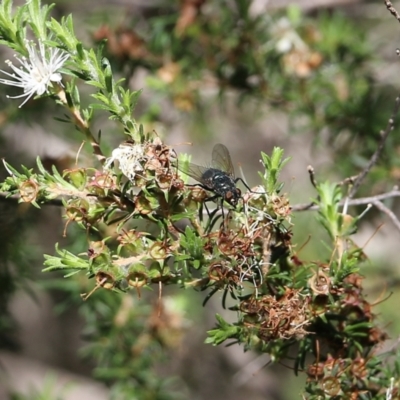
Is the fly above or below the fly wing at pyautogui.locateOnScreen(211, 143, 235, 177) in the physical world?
below

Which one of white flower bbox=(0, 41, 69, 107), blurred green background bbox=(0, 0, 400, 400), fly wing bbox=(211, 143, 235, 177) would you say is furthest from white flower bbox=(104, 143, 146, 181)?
blurred green background bbox=(0, 0, 400, 400)

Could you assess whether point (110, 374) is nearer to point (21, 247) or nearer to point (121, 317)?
point (121, 317)

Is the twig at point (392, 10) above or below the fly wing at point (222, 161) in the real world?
above

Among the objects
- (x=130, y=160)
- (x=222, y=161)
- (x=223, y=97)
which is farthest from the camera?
(x=223, y=97)

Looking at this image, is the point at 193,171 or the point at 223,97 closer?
the point at 193,171

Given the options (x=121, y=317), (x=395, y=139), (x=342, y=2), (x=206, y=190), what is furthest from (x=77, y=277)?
(x=342, y=2)

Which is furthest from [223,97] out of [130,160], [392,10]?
[130,160]

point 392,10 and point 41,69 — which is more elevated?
point 392,10

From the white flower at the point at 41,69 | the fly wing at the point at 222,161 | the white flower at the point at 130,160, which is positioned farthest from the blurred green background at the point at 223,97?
the white flower at the point at 130,160

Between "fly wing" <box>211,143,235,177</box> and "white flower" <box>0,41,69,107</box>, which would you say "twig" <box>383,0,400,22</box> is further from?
"white flower" <box>0,41,69,107</box>

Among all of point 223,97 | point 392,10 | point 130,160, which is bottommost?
point 130,160

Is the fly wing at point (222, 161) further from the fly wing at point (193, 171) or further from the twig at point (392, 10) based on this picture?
the twig at point (392, 10)

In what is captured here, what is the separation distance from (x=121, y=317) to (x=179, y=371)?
117 cm

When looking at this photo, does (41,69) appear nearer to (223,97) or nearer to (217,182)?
(217,182)
